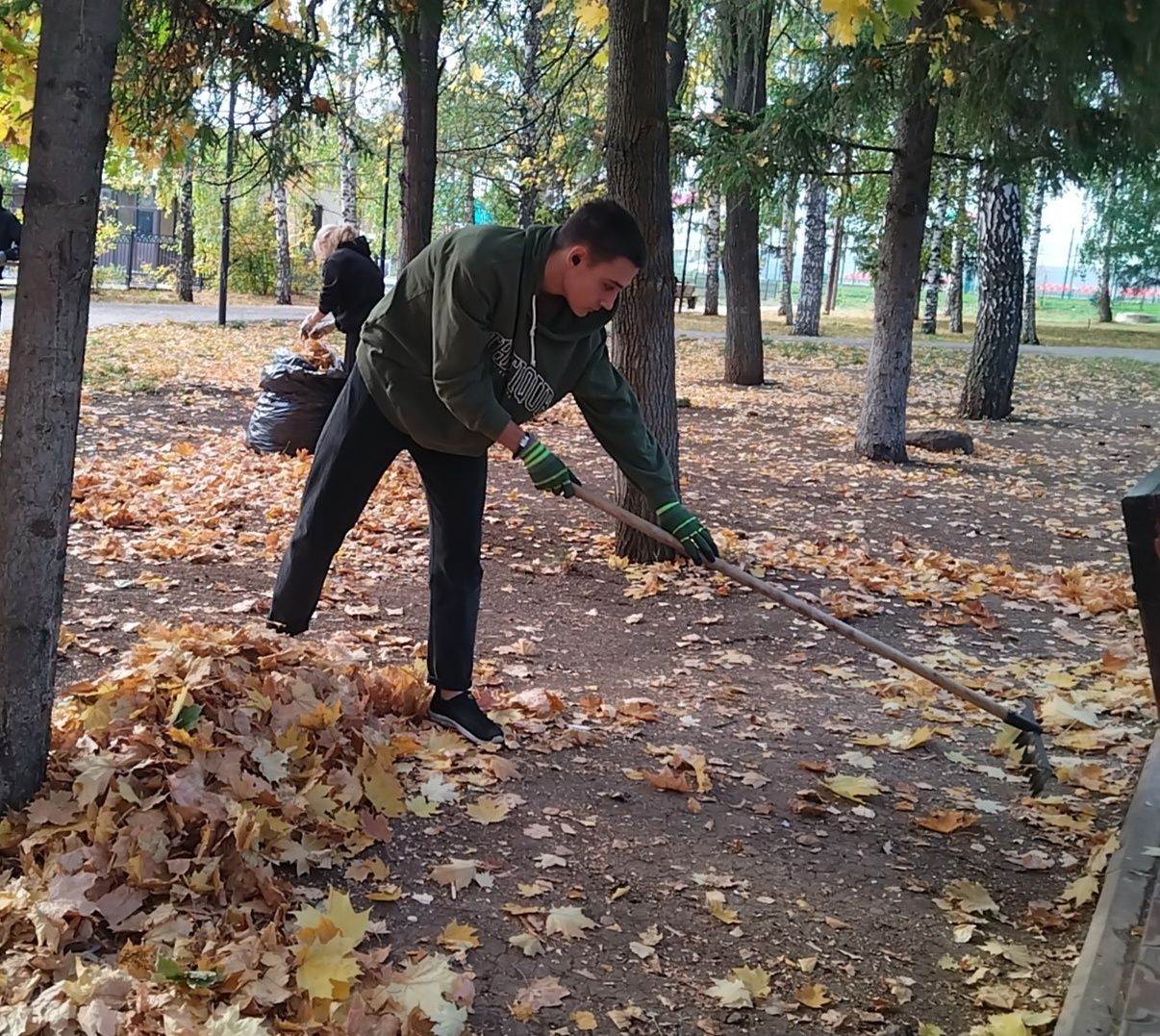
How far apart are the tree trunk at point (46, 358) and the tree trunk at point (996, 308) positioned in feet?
39.3

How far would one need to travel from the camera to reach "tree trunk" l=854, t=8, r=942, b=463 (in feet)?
31.9

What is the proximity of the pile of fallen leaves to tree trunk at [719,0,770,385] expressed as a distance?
36.4 ft

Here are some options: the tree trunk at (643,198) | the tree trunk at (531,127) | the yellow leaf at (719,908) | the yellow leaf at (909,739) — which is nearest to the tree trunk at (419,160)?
the tree trunk at (531,127)

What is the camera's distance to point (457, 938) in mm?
2836

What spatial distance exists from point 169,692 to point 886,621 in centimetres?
362

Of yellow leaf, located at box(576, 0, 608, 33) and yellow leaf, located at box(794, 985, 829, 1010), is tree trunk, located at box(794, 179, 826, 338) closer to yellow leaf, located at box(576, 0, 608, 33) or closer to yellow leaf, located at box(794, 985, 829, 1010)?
yellow leaf, located at box(576, 0, 608, 33)

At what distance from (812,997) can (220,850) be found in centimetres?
149

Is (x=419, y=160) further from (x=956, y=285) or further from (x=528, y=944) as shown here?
(x=956, y=285)

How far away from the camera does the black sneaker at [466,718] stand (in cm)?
400

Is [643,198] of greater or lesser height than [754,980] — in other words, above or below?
above

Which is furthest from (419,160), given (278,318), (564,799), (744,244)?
(278,318)

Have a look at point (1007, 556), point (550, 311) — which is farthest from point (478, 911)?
point (1007, 556)

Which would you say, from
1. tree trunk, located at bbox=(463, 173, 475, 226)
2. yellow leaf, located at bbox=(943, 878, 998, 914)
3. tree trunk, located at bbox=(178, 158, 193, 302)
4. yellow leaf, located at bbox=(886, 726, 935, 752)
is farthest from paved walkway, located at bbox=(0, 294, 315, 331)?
yellow leaf, located at bbox=(943, 878, 998, 914)

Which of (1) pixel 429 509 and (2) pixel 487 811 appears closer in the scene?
(2) pixel 487 811
